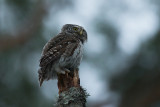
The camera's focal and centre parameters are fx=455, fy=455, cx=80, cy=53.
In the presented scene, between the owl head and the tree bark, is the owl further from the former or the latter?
the tree bark

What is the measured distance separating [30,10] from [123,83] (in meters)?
3.09

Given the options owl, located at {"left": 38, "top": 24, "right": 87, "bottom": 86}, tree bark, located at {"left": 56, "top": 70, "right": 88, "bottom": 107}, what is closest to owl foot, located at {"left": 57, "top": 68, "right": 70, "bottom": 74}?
A: owl, located at {"left": 38, "top": 24, "right": 87, "bottom": 86}

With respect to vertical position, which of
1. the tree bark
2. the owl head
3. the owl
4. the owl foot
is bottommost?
the tree bark

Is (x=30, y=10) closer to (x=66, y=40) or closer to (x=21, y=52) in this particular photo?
(x=21, y=52)

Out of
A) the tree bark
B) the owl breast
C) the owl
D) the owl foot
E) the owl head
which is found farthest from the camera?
the owl head

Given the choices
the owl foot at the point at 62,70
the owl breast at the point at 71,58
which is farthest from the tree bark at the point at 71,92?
the owl breast at the point at 71,58

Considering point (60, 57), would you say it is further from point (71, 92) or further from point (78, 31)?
point (71, 92)

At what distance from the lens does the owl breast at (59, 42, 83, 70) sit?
253 inches

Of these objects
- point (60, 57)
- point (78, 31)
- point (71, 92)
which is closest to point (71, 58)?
point (60, 57)

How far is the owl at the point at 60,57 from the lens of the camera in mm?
6258

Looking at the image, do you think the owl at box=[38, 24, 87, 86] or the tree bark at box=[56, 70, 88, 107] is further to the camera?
the owl at box=[38, 24, 87, 86]

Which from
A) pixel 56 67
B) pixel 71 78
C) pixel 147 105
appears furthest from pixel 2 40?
pixel 71 78

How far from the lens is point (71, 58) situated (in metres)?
6.53

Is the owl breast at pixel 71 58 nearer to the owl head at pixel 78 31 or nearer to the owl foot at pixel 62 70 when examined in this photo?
the owl foot at pixel 62 70
